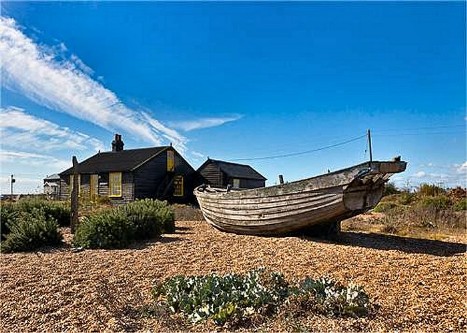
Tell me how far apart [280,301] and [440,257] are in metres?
3.54

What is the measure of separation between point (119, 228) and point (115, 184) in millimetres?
16923

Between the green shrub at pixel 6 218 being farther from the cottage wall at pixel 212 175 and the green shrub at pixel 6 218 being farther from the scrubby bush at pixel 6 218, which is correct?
the cottage wall at pixel 212 175

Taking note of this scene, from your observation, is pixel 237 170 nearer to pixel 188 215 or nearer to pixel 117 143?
pixel 117 143

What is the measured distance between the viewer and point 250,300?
320cm

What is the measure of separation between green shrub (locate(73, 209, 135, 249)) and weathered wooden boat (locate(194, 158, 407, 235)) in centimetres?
225

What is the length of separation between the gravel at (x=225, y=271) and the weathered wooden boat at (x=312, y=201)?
33 centimetres

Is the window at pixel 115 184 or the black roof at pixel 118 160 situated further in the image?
the black roof at pixel 118 160

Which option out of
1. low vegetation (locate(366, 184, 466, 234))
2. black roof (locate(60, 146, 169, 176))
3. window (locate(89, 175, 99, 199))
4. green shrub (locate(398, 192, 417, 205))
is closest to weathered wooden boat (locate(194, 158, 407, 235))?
low vegetation (locate(366, 184, 466, 234))

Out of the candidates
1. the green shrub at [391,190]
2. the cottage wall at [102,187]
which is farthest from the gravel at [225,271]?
the cottage wall at [102,187]

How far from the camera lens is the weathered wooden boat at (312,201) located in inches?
247

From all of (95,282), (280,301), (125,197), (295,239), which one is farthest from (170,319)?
(125,197)

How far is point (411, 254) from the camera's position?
5758mm

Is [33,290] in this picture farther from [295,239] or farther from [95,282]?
[295,239]

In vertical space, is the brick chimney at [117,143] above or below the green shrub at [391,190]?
above
